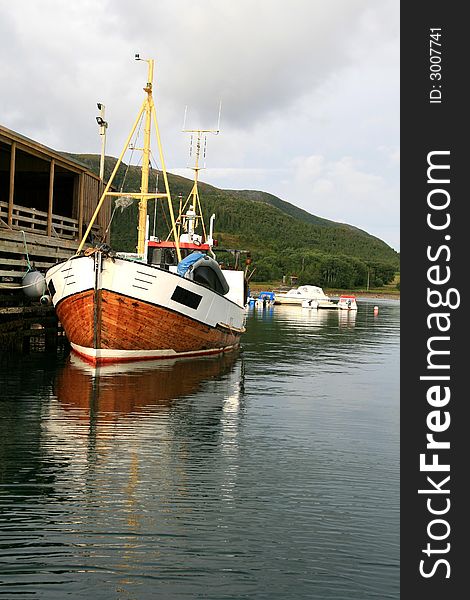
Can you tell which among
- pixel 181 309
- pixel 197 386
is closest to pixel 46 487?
pixel 197 386

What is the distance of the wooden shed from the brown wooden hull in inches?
87.1

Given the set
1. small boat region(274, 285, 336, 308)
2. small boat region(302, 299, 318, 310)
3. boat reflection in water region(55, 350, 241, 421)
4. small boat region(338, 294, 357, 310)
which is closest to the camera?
boat reflection in water region(55, 350, 241, 421)

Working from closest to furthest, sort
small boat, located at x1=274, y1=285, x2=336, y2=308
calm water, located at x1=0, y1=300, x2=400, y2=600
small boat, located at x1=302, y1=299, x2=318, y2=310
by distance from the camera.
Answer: calm water, located at x1=0, y1=300, x2=400, y2=600
small boat, located at x1=302, y1=299, x2=318, y2=310
small boat, located at x1=274, y1=285, x2=336, y2=308

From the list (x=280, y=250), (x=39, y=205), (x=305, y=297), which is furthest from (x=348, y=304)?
(x=280, y=250)

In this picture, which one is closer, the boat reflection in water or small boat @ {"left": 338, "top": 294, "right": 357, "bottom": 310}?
the boat reflection in water

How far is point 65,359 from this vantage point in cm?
2053

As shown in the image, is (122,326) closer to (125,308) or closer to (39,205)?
(125,308)

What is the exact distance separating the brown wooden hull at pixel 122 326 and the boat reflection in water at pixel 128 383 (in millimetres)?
396

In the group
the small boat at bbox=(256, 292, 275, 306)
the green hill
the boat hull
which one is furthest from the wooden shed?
the green hill

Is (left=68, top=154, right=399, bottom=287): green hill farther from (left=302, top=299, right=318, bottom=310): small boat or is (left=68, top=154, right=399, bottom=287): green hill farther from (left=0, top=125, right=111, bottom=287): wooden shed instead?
(left=0, top=125, right=111, bottom=287): wooden shed

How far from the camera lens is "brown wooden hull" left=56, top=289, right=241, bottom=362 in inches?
728

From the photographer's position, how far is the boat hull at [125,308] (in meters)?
18.4

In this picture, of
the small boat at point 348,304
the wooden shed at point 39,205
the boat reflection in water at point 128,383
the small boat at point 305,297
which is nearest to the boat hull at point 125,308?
the boat reflection in water at point 128,383

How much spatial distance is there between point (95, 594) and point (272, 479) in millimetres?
3741
